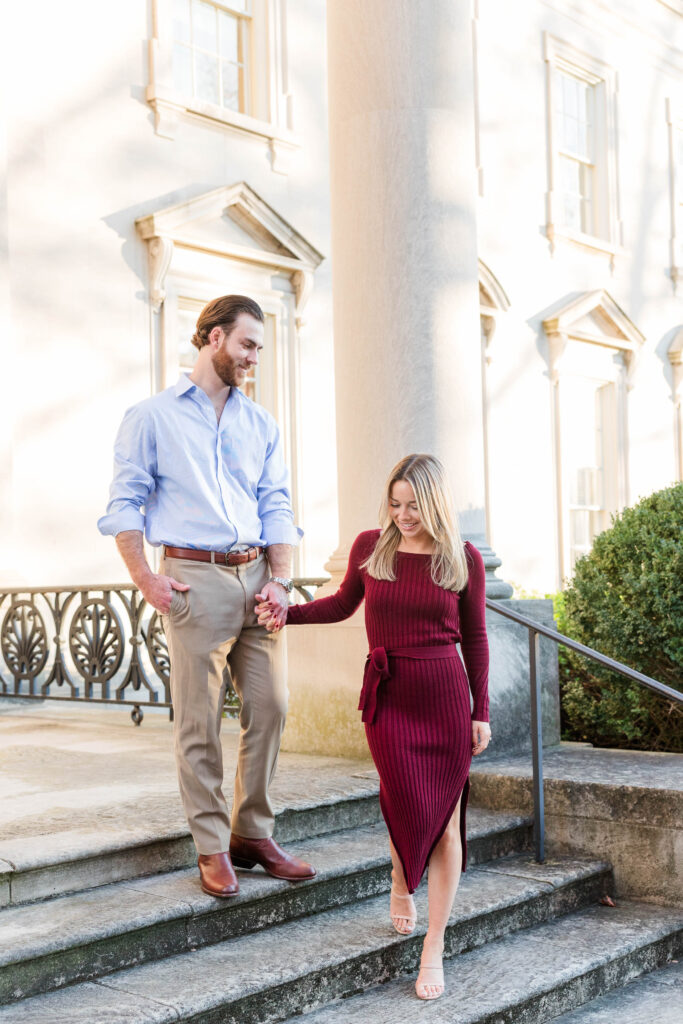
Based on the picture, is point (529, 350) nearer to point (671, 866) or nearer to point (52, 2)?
point (52, 2)

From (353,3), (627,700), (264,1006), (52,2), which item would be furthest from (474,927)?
(52,2)

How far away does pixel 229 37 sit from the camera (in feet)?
34.0

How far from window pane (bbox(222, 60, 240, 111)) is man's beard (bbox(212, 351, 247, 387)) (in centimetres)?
733

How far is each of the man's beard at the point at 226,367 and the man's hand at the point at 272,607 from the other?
0.67m

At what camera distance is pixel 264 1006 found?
3201 millimetres

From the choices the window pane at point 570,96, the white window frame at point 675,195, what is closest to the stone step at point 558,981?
the window pane at point 570,96

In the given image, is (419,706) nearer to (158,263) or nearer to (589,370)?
(158,263)

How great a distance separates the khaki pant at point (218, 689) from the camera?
11.7 ft

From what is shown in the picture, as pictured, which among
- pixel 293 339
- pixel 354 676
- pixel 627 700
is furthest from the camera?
pixel 293 339

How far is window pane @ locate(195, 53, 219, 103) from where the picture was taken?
1005 cm

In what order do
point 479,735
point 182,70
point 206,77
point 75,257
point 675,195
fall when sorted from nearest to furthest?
point 479,735 → point 75,257 → point 182,70 → point 206,77 → point 675,195

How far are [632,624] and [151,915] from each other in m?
3.18

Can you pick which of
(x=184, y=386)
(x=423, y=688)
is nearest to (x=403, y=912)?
(x=423, y=688)

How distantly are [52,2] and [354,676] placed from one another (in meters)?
6.19
